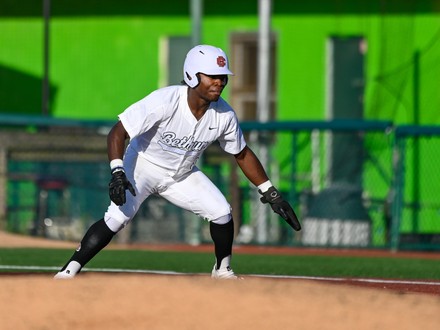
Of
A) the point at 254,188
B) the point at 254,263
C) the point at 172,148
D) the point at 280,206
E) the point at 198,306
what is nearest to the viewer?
the point at 198,306

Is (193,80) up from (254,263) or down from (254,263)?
up

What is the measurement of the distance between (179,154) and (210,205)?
0.51 m

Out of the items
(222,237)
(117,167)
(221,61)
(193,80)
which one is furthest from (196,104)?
(222,237)

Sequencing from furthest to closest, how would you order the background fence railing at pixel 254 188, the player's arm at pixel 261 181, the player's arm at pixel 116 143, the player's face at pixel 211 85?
the background fence railing at pixel 254 188 < the player's arm at pixel 261 181 < the player's face at pixel 211 85 < the player's arm at pixel 116 143

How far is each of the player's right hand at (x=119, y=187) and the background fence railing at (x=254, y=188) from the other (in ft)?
30.2

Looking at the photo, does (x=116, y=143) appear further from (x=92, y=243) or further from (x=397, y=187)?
(x=397, y=187)

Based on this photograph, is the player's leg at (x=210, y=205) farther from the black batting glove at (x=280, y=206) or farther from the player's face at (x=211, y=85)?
the player's face at (x=211, y=85)

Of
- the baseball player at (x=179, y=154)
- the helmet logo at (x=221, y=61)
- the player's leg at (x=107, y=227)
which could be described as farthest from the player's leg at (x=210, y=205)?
the helmet logo at (x=221, y=61)

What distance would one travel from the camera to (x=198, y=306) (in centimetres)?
775

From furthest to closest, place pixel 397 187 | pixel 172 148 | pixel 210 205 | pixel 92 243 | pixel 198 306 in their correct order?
pixel 397 187 → pixel 210 205 → pixel 172 148 → pixel 92 243 → pixel 198 306

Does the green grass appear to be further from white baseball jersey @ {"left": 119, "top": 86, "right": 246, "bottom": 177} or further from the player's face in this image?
the player's face

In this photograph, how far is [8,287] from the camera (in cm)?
820

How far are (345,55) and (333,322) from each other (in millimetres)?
15985

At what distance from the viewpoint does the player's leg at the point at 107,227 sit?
10.0 m
